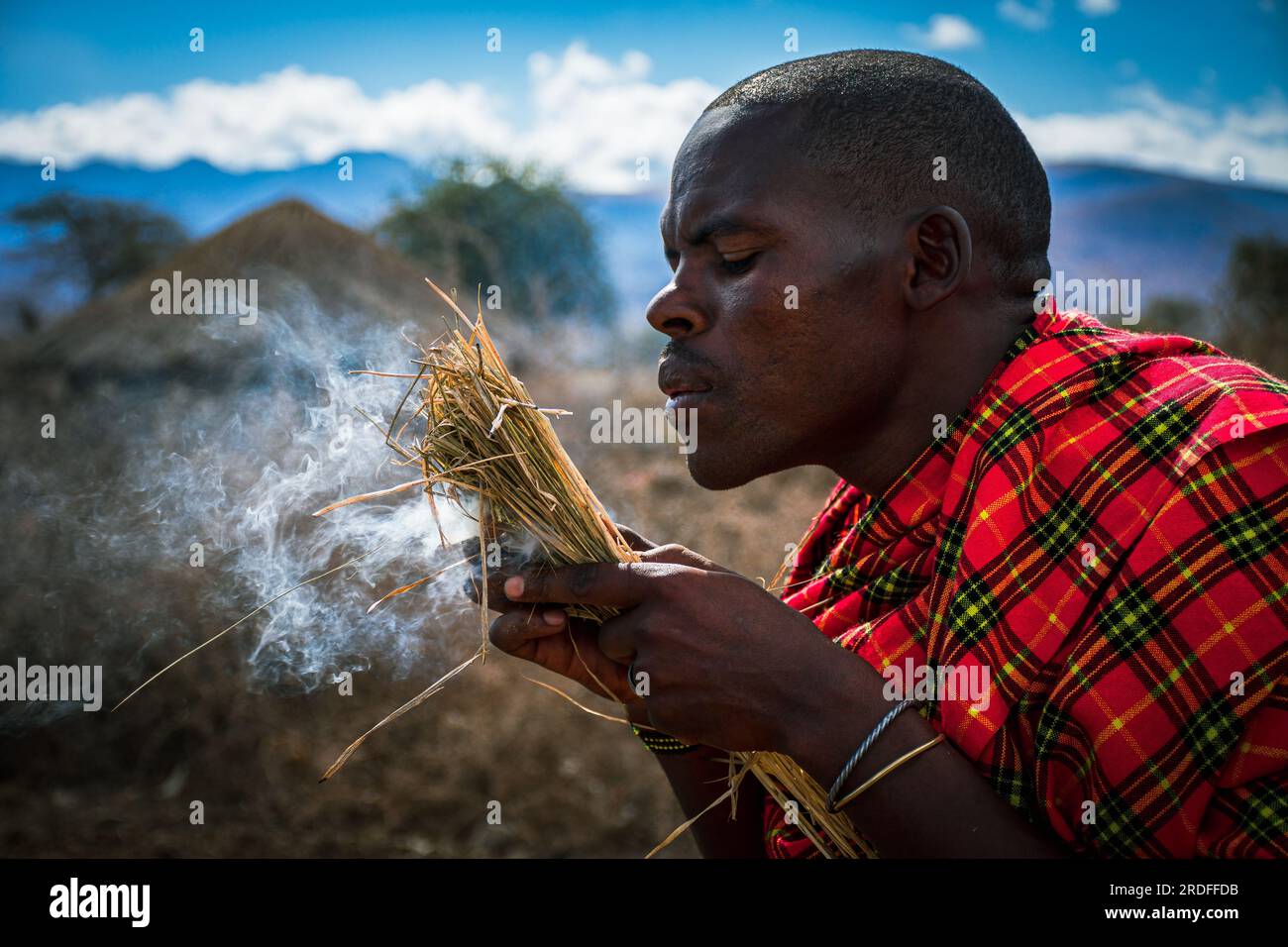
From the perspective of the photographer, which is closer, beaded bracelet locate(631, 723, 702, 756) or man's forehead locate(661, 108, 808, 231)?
man's forehead locate(661, 108, 808, 231)

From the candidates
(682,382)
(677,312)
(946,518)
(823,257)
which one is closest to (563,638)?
(682,382)

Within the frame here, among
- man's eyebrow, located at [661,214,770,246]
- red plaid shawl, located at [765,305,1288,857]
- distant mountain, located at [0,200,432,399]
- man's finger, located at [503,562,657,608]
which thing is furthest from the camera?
distant mountain, located at [0,200,432,399]

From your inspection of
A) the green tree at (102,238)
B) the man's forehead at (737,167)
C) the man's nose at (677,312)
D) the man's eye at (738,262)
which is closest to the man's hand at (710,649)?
the man's nose at (677,312)

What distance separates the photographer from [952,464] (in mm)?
2029

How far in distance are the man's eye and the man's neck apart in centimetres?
39

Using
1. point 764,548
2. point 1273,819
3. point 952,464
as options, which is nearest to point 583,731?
point 764,548

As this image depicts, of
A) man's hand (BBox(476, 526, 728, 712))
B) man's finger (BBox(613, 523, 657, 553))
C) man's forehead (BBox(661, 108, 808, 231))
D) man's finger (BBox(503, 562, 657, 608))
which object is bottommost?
man's hand (BBox(476, 526, 728, 712))

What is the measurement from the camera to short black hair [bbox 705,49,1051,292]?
200cm

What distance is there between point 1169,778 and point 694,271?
49.2 inches

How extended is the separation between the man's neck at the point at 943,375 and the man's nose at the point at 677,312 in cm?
45

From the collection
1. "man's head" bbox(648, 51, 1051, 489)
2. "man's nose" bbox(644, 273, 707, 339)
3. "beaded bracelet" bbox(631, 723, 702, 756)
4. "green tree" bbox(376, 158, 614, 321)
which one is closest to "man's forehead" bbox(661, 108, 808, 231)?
"man's head" bbox(648, 51, 1051, 489)

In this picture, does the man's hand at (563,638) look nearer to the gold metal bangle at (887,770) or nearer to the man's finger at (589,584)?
the man's finger at (589,584)

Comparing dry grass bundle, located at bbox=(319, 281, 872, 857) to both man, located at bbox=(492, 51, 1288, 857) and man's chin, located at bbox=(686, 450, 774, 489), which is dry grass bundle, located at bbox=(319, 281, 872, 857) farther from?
man's chin, located at bbox=(686, 450, 774, 489)

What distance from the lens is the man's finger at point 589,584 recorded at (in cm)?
186
